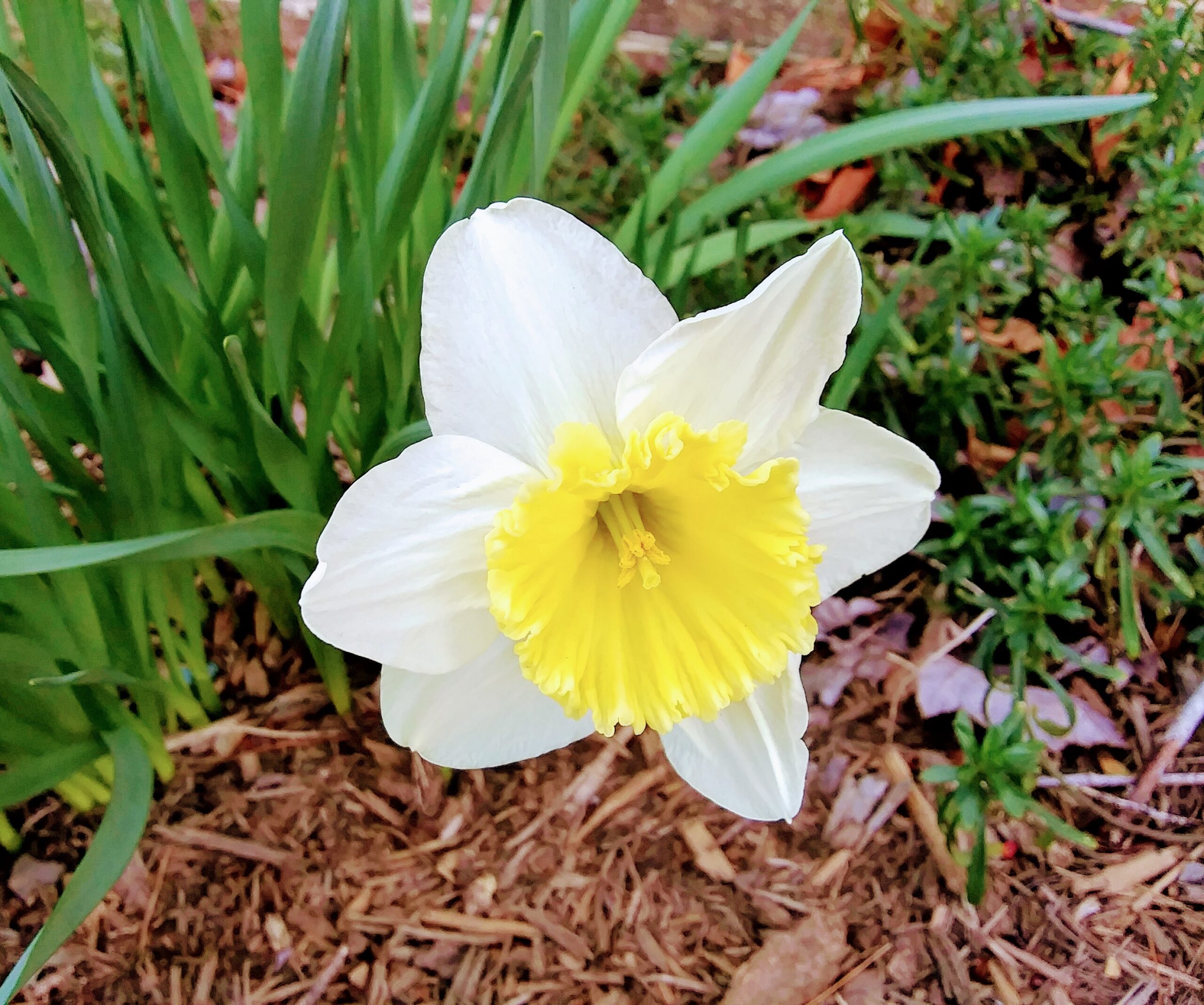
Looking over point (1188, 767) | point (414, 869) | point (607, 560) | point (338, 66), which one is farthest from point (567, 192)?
point (1188, 767)

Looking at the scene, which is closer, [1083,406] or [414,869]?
[414,869]

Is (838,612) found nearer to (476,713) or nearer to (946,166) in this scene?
(476,713)

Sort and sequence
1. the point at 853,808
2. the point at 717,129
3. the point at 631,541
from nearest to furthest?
1. the point at 631,541
2. the point at 853,808
3. the point at 717,129

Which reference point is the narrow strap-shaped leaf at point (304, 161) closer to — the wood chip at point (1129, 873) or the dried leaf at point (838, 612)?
the dried leaf at point (838, 612)

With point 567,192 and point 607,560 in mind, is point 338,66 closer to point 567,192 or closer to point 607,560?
point 607,560

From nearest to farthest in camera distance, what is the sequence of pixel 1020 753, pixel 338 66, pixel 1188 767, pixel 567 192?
1. pixel 338 66
2. pixel 1020 753
3. pixel 1188 767
4. pixel 567 192

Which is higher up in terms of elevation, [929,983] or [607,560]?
[607,560]

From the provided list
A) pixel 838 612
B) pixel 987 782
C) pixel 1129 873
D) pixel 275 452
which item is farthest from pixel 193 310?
pixel 1129 873
